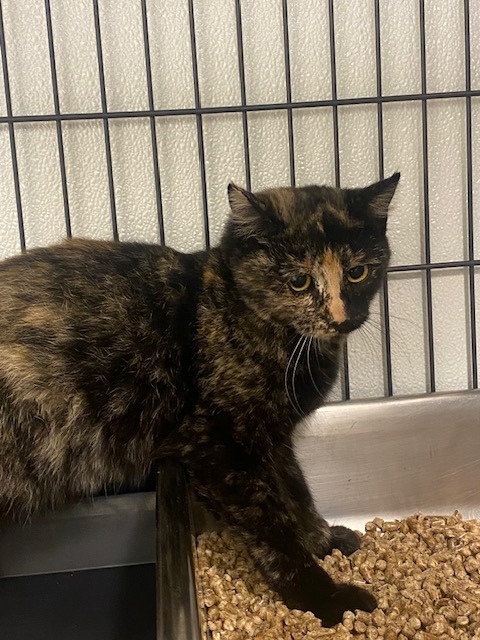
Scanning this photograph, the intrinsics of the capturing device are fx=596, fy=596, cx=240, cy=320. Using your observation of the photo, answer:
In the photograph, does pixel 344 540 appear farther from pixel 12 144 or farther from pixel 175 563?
pixel 12 144

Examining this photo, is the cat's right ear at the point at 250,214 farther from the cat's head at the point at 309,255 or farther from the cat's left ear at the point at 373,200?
the cat's left ear at the point at 373,200

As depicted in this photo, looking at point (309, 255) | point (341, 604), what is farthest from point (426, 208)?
point (341, 604)

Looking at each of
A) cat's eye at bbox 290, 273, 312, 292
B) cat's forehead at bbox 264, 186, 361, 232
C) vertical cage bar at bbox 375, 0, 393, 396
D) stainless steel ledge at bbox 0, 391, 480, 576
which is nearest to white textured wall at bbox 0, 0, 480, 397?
vertical cage bar at bbox 375, 0, 393, 396

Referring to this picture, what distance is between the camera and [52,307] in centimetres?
98

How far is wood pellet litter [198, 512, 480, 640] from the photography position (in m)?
0.87

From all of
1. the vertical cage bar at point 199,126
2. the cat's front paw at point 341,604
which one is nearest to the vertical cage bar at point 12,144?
the vertical cage bar at point 199,126

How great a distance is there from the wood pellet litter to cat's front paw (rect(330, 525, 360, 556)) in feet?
0.05

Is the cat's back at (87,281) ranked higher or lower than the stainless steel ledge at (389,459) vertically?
higher

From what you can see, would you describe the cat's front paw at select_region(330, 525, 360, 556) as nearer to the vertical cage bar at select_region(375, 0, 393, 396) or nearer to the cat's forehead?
the vertical cage bar at select_region(375, 0, 393, 396)

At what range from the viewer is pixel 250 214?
3.18 feet

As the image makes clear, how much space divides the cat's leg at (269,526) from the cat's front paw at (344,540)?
0.14m

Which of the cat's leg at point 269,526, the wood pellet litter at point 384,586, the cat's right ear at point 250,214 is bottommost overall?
the wood pellet litter at point 384,586

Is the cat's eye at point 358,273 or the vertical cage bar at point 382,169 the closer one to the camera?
the cat's eye at point 358,273

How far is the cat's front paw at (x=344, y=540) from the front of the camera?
1.10 meters
